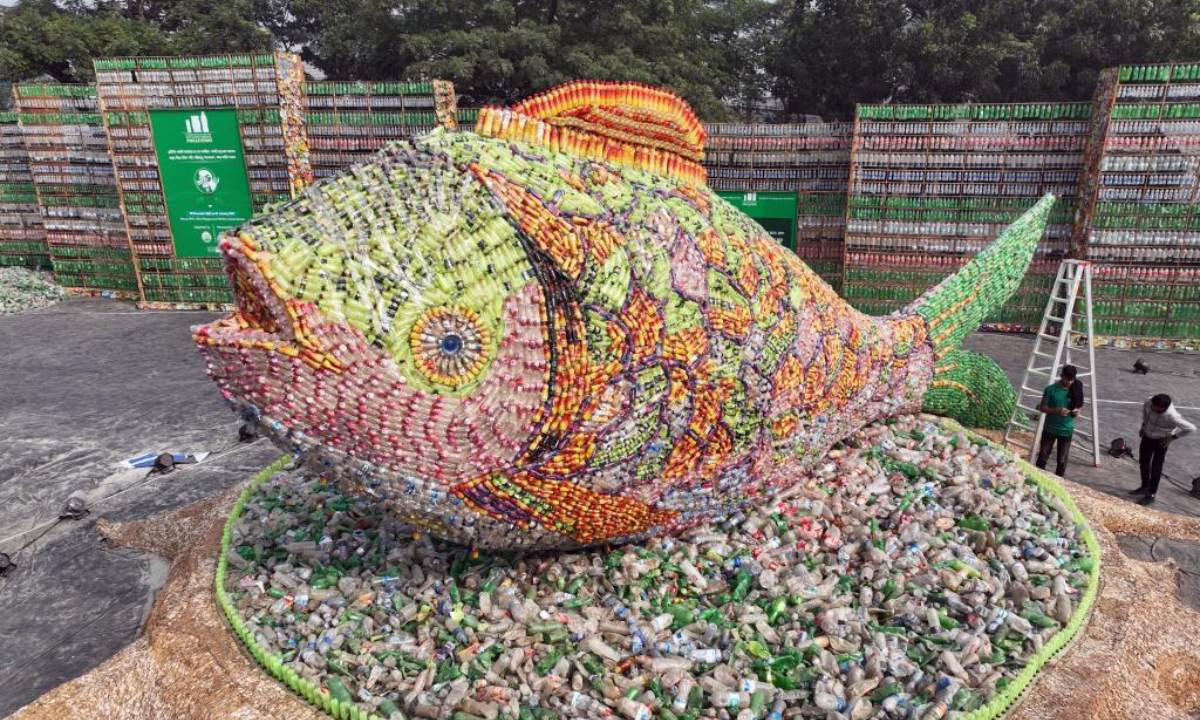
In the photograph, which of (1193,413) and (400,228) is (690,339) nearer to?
(400,228)

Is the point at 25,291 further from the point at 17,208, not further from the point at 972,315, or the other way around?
the point at 972,315

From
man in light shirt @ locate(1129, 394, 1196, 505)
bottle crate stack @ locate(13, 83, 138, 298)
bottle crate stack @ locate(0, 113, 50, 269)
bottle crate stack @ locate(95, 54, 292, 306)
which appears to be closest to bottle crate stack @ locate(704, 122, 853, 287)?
man in light shirt @ locate(1129, 394, 1196, 505)

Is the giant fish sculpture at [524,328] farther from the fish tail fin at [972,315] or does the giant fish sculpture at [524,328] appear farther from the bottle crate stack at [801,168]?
the bottle crate stack at [801,168]

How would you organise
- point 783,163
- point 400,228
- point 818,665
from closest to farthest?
1. point 400,228
2. point 818,665
3. point 783,163

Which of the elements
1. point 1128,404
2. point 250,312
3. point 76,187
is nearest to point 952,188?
point 1128,404

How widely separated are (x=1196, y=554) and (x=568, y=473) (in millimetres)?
3802

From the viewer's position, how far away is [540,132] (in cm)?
300

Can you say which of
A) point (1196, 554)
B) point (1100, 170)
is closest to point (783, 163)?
point (1100, 170)

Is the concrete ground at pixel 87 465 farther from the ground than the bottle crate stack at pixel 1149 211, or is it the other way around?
the bottle crate stack at pixel 1149 211

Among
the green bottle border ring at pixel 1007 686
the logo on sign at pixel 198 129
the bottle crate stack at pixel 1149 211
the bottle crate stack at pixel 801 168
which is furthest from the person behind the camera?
the logo on sign at pixel 198 129

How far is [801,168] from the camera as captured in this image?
1028cm

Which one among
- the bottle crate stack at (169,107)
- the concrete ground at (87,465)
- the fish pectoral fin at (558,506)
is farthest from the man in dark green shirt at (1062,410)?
the bottle crate stack at (169,107)

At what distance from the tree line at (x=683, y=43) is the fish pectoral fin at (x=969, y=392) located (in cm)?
1235

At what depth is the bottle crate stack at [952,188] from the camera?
9.35 meters
